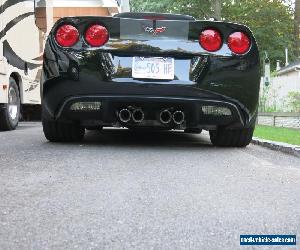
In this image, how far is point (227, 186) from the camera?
Result: 3568 mm

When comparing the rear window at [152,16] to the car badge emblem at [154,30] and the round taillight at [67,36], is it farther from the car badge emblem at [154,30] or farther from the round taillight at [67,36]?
the round taillight at [67,36]

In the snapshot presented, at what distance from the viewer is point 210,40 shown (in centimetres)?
519

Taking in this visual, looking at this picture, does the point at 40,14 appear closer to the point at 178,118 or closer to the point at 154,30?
the point at 154,30

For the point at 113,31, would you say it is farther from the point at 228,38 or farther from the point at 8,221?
the point at 8,221

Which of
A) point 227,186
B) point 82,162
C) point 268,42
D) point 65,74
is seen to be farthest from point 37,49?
point 268,42

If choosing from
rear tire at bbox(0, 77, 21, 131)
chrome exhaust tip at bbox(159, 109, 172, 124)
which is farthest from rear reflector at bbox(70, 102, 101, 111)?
rear tire at bbox(0, 77, 21, 131)

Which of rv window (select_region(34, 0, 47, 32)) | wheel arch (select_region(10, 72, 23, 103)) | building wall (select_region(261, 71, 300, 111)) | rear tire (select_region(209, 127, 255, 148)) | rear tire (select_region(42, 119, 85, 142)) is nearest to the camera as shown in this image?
rear tire (select_region(42, 119, 85, 142))

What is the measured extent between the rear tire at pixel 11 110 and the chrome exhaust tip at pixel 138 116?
12.3 ft

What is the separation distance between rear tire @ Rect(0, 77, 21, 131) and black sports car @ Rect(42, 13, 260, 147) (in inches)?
131

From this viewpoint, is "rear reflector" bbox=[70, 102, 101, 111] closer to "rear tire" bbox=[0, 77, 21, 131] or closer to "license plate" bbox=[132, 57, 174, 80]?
"license plate" bbox=[132, 57, 174, 80]

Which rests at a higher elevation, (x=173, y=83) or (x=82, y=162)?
(x=173, y=83)

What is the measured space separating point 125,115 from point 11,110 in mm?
4230

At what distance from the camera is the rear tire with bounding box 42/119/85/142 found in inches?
219

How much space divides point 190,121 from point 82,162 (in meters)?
1.25
